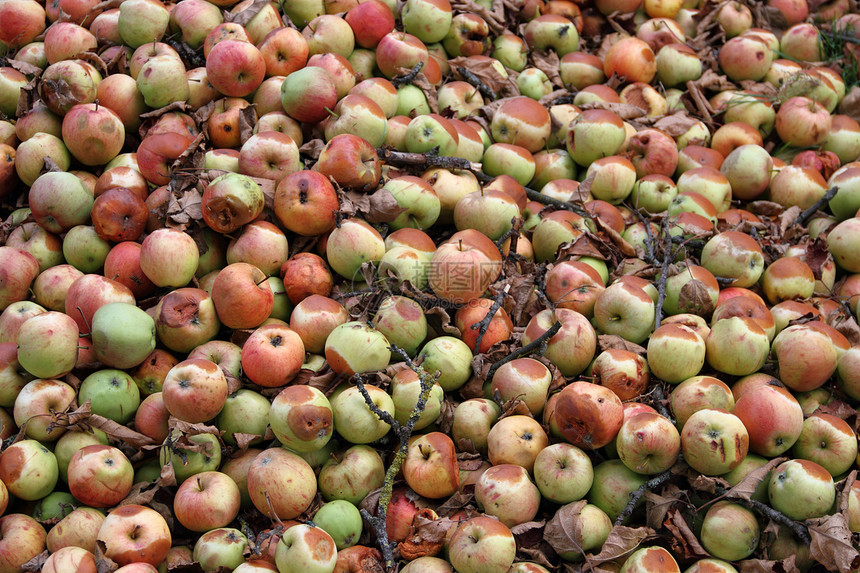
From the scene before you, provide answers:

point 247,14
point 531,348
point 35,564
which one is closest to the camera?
point 35,564

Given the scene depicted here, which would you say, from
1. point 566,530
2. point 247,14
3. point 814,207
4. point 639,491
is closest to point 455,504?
point 566,530

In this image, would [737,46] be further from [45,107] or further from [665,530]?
[45,107]

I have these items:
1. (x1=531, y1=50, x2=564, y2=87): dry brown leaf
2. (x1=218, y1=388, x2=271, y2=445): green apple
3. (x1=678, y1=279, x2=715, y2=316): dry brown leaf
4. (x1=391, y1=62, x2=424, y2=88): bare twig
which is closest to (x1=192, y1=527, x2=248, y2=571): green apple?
(x1=218, y1=388, x2=271, y2=445): green apple

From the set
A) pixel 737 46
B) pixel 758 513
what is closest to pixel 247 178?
pixel 758 513

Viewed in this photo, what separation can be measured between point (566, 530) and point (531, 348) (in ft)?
2.77

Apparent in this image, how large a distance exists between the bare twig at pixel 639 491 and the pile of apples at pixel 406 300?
1.3 inches

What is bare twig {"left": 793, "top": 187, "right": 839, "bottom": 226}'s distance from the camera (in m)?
4.23

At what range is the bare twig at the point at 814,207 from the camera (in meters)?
4.23

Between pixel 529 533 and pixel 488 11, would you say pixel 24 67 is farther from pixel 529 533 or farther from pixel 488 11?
pixel 529 533

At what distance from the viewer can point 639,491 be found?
9.01 feet

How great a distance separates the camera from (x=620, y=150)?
4.47 meters

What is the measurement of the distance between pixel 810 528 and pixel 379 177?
2.60 m

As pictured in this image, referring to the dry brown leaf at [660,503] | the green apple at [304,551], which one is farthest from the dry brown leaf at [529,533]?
the green apple at [304,551]

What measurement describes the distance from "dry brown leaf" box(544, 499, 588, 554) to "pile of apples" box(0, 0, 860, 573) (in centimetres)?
1
